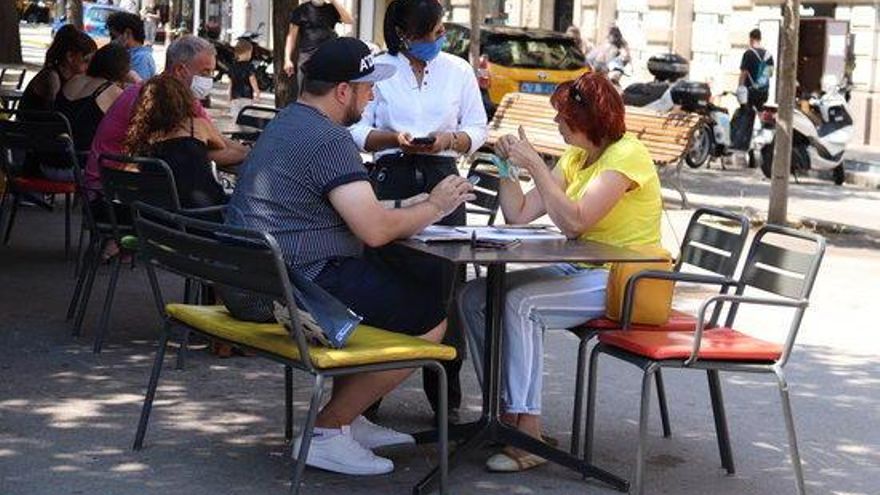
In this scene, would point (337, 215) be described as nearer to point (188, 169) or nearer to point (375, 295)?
point (375, 295)

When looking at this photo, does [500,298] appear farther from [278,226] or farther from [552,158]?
[552,158]

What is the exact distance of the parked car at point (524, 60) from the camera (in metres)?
25.2

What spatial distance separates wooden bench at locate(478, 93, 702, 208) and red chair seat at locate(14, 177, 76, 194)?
4.85 m

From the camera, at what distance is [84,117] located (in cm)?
1119

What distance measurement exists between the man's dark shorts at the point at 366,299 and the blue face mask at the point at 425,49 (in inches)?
57.1

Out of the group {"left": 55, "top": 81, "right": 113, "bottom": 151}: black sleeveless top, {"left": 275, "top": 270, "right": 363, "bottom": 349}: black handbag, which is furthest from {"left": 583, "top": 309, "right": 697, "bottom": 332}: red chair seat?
{"left": 55, "top": 81, "right": 113, "bottom": 151}: black sleeveless top

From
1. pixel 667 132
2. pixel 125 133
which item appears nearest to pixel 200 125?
pixel 125 133

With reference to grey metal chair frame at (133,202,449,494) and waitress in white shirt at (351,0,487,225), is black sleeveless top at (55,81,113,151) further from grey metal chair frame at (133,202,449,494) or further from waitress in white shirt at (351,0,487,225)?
grey metal chair frame at (133,202,449,494)

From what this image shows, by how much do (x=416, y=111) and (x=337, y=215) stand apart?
1.51 meters

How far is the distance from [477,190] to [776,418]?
64.9 inches

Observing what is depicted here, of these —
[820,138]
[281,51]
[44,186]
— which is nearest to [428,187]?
[44,186]

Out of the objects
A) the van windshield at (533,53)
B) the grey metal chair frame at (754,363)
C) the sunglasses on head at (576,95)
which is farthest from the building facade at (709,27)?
the sunglasses on head at (576,95)

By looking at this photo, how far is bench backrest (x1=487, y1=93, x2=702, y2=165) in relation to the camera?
16156 mm

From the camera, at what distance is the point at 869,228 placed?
1684 centimetres
